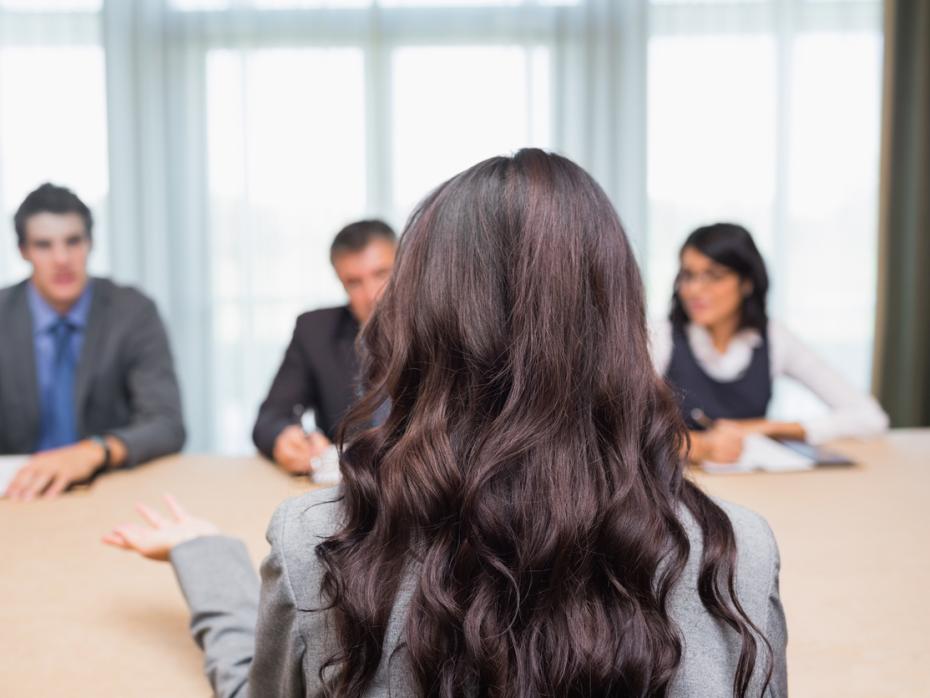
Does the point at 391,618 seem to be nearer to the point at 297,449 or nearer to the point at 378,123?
the point at 297,449

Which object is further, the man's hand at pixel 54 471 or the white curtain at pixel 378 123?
the white curtain at pixel 378 123

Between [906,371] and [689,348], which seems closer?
[689,348]

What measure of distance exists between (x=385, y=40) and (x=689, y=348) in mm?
2152

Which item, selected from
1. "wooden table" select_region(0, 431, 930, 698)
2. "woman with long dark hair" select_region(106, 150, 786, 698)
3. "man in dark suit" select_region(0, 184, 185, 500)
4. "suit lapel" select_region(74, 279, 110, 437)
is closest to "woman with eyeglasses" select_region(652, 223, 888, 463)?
"wooden table" select_region(0, 431, 930, 698)

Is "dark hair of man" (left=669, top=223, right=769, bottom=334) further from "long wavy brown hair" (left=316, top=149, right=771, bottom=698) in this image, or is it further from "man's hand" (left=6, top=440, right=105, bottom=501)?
"long wavy brown hair" (left=316, top=149, right=771, bottom=698)

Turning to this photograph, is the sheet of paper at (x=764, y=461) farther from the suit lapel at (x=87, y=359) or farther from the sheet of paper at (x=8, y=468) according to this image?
the suit lapel at (x=87, y=359)

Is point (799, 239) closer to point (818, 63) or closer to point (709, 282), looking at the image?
point (818, 63)

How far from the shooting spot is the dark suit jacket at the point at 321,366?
100 inches

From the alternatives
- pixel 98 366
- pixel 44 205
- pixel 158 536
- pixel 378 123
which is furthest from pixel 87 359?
pixel 378 123

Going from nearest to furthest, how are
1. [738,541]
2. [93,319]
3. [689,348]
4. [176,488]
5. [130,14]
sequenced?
[738,541]
[176,488]
[93,319]
[689,348]
[130,14]

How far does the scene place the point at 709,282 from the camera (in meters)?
2.65

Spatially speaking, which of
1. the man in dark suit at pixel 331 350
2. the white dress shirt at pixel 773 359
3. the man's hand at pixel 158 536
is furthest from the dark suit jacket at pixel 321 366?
the man's hand at pixel 158 536

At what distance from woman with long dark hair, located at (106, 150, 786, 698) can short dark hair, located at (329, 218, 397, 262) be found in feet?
5.13

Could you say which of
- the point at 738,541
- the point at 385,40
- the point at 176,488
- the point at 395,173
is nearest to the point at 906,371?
the point at 395,173
